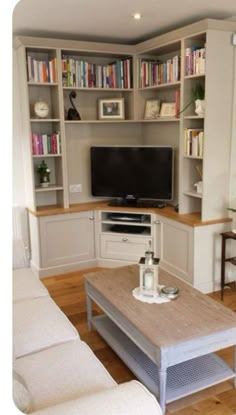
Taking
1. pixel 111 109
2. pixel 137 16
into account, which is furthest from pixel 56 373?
pixel 111 109

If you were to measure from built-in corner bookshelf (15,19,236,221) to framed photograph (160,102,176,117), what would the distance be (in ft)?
0.05

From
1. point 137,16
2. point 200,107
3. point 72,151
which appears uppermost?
point 137,16

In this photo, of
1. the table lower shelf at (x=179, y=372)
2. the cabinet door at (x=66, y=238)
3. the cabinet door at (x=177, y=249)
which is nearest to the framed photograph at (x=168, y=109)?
the cabinet door at (x=177, y=249)

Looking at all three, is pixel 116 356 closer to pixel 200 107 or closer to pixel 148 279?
pixel 148 279

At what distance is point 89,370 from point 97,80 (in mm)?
3285

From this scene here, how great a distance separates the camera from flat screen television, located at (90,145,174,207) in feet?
13.7

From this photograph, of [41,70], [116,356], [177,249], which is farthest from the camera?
[41,70]

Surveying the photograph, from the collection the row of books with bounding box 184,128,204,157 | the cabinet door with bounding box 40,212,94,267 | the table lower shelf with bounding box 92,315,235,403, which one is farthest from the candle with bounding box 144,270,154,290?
the cabinet door with bounding box 40,212,94,267

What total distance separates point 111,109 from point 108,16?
117cm

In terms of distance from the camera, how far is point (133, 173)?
4.33 meters

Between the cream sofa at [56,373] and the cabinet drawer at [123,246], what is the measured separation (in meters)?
1.69

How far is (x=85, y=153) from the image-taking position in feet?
15.0

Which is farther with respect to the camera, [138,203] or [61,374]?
[138,203]

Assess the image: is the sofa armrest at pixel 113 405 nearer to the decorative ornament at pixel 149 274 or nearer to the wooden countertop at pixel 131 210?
the decorative ornament at pixel 149 274
